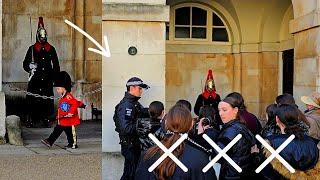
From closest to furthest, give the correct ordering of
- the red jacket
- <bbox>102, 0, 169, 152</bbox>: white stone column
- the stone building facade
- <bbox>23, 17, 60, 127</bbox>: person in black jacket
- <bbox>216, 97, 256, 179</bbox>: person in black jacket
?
<bbox>216, 97, 256, 179</bbox>: person in black jacket → <bbox>102, 0, 169, 152</bbox>: white stone column → the red jacket → <bbox>23, 17, 60, 127</bbox>: person in black jacket → the stone building facade

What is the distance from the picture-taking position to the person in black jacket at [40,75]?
50.4 feet

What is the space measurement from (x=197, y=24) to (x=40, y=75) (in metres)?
4.46

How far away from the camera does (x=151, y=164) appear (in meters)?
4.12

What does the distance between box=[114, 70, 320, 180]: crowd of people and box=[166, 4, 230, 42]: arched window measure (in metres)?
9.59

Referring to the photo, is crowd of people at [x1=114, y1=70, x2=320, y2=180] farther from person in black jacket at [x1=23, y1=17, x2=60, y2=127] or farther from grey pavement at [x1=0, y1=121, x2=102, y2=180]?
person in black jacket at [x1=23, y1=17, x2=60, y2=127]

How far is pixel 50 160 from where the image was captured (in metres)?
10.3

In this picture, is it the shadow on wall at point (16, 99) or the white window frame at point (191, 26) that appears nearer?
the shadow on wall at point (16, 99)

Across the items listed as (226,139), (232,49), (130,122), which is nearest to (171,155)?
(226,139)

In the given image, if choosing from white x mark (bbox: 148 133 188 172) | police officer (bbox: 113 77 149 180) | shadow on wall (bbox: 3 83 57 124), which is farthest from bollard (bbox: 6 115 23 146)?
white x mark (bbox: 148 133 188 172)

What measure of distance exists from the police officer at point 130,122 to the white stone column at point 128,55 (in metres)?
1.94

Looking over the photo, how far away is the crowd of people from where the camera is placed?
13.4ft

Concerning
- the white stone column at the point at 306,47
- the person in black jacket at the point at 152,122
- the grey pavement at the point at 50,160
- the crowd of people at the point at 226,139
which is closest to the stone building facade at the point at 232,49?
the grey pavement at the point at 50,160

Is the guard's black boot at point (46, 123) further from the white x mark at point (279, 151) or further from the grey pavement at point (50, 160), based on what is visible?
the white x mark at point (279, 151)

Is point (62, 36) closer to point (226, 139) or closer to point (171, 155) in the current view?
point (226, 139)
